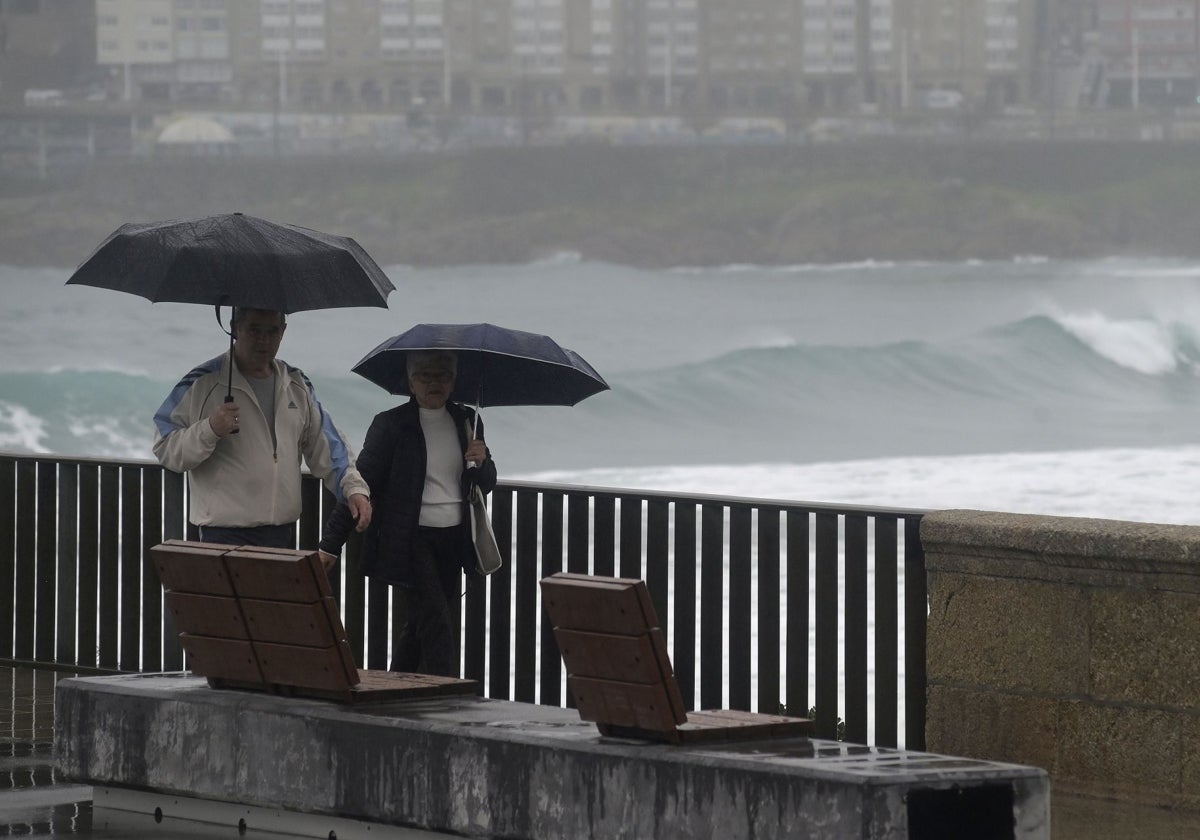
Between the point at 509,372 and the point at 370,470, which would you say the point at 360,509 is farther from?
the point at 509,372

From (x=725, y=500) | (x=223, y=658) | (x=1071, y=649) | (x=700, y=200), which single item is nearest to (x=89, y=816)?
(x=223, y=658)

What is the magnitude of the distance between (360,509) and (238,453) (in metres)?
0.45

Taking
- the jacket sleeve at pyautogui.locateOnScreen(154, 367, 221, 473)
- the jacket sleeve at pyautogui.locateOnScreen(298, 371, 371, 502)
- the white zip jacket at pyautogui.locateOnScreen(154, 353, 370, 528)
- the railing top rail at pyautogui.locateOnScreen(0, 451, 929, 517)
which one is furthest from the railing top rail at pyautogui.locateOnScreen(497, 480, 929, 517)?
the jacket sleeve at pyautogui.locateOnScreen(154, 367, 221, 473)

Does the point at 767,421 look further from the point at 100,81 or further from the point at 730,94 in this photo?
the point at 100,81

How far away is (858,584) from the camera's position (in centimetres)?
→ 717

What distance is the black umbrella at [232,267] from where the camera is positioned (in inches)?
267

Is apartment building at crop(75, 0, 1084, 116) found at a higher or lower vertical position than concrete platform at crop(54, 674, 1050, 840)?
higher

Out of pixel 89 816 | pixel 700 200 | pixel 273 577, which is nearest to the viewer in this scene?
pixel 273 577

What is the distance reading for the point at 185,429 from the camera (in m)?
6.76

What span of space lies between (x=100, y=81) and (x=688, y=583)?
3214 inches

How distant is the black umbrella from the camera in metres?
6.78

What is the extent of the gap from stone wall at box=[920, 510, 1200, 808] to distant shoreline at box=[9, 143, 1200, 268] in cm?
7720

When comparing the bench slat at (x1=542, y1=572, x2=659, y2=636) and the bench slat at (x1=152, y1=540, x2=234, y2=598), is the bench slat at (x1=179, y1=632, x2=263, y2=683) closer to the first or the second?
the bench slat at (x1=152, y1=540, x2=234, y2=598)

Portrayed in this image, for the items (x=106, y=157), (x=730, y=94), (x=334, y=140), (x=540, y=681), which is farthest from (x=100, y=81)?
(x=540, y=681)
